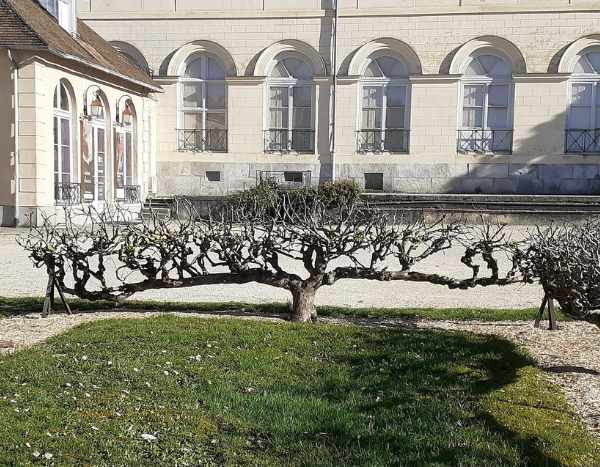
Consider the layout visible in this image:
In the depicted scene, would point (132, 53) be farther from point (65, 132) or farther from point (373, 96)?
point (373, 96)

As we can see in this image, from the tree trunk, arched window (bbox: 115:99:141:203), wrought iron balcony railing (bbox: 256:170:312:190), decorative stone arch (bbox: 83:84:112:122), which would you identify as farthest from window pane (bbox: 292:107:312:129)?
the tree trunk

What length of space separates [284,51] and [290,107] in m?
1.83

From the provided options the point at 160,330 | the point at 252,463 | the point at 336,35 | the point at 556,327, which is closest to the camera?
the point at 252,463

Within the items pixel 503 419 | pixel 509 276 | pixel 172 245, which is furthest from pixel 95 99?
pixel 503 419

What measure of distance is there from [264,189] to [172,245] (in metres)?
13.0

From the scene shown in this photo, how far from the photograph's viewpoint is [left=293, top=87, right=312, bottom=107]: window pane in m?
26.4

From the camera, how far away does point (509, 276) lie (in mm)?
8141

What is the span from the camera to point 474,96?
83.9 ft

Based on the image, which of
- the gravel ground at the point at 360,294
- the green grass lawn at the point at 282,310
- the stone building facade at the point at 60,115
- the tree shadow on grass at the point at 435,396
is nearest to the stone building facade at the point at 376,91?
the stone building facade at the point at 60,115

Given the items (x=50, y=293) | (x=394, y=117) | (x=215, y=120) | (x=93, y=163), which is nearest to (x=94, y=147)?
(x=93, y=163)

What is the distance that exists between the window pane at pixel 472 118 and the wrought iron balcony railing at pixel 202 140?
7955 mm

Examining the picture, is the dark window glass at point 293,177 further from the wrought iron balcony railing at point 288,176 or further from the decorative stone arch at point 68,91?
the decorative stone arch at point 68,91

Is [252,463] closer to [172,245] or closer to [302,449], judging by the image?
[302,449]

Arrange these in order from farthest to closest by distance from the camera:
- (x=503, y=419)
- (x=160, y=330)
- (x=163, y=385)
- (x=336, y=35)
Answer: (x=336, y=35), (x=160, y=330), (x=163, y=385), (x=503, y=419)
